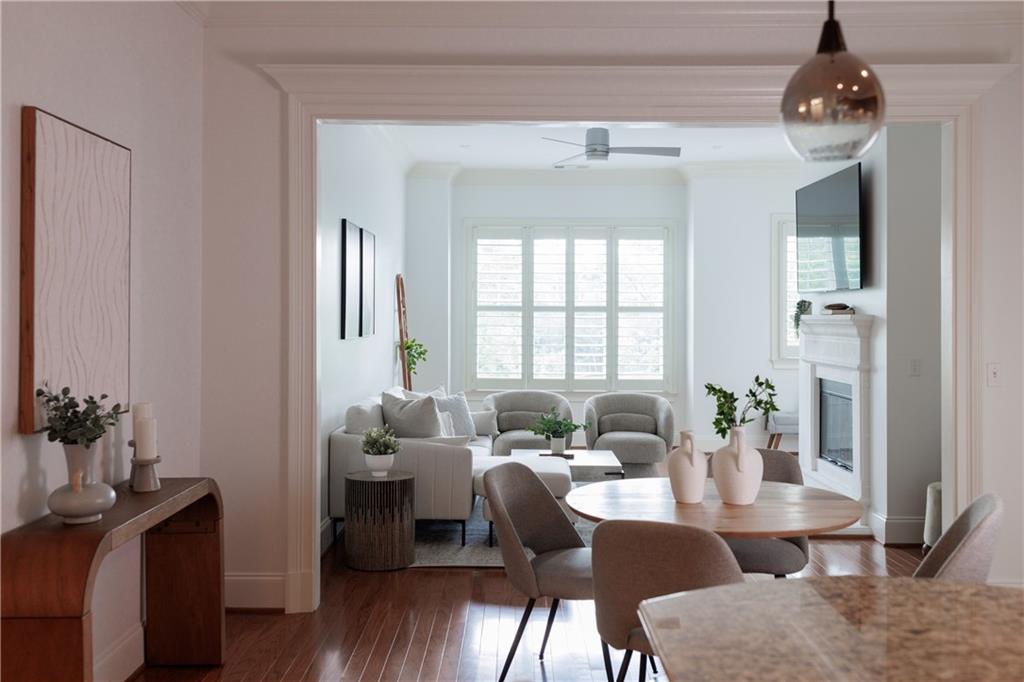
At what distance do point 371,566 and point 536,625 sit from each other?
1280 mm

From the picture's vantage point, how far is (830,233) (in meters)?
6.39

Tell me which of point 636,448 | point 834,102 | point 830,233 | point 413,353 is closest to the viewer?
point 834,102

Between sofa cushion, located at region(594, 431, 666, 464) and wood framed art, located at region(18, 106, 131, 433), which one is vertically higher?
wood framed art, located at region(18, 106, 131, 433)

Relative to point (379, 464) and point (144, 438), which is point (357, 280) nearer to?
point (379, 464)

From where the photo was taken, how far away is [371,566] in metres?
5.09

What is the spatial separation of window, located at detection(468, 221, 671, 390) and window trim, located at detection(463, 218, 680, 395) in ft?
0.04

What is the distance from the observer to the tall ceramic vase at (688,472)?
335cm

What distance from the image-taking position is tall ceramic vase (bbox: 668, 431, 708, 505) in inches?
132

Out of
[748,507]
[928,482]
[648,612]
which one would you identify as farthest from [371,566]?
[648,612]

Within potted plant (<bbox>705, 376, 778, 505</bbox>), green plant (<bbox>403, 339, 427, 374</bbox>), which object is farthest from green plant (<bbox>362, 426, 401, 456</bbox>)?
green plant (<bbox>403, 339, 427, 374</bbox>)

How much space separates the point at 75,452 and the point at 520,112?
8.23ft

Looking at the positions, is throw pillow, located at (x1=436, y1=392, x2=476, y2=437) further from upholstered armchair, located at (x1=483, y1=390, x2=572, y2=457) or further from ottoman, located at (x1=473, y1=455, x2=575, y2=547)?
ottoman, located at (x1=473, y1=455, x2=575, y2=547)

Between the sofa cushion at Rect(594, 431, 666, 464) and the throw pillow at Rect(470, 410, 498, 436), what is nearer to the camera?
the sofa cushion at Rect(594, 431, 666, 464)

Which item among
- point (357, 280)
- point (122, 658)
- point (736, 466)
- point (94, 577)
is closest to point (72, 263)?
point (94, 577)
